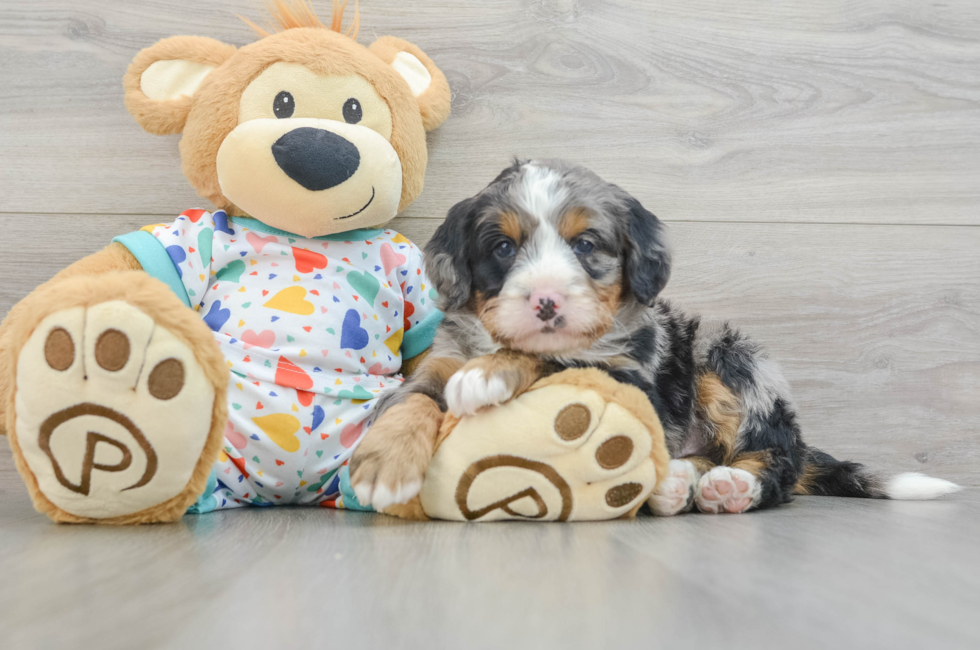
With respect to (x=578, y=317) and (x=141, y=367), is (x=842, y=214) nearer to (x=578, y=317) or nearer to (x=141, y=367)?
(x=578, y=317)

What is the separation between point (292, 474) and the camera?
66.2 inches

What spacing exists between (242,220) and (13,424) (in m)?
0.83

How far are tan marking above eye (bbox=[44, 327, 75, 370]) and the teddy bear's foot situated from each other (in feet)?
2.23

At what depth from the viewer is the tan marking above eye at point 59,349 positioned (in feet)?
3.90

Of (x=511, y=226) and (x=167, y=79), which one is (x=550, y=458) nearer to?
(x=511, y=226)

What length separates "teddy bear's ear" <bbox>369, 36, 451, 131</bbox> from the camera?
79.1 inches

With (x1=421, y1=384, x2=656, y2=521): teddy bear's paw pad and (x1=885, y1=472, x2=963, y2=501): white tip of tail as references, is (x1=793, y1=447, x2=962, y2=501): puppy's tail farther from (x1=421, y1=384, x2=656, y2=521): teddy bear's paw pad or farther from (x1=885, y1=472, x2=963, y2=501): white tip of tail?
(x1=421, y1=384, x2=656, y2=521): teddy bear's paw pad

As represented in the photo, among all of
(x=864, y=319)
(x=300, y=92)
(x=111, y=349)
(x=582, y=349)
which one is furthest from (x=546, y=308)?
(x=864, y=319)

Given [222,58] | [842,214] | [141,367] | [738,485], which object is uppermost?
[222,58]

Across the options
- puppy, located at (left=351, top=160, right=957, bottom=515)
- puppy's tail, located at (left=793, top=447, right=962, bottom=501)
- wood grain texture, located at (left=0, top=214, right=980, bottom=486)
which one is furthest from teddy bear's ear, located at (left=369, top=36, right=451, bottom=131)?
puppy's tail, located at (left=793, top=447, right=962, bottom=501)

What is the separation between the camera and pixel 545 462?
1.35 metres

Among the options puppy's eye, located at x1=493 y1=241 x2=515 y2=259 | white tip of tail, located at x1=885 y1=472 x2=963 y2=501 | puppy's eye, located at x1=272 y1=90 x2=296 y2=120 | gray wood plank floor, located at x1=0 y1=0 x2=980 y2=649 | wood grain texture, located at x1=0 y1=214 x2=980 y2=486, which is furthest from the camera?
wood grain texture, located at x1=0 y1=214 x2=980 y2=486

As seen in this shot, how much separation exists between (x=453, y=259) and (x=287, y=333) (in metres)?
0.47

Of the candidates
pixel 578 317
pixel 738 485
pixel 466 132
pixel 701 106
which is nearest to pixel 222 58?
pixel 466 132
